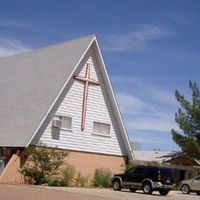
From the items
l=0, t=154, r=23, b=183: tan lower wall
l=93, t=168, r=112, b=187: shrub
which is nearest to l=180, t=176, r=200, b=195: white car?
l=93, t=168, r=112, b=187: shrub

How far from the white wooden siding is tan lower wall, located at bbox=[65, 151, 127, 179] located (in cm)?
37

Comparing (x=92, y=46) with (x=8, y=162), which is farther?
(x=92, y=46)

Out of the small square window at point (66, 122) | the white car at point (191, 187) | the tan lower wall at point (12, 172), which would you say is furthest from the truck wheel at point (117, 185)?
the white car at point (191, 187)

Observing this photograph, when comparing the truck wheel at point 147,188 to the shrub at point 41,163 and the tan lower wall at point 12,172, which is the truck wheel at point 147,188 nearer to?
the shrub at point 41,163

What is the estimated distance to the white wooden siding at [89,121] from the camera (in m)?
37.5

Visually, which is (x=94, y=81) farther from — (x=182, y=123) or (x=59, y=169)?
(x=182, y=123)

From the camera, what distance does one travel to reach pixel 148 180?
33656 mm

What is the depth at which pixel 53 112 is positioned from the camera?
1449 inches

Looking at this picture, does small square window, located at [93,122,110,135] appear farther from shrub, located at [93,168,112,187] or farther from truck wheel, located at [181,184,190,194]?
truck wheel, located at [181,184,190,194]

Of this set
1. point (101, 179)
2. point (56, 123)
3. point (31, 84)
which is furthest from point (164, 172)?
point (31, 84)

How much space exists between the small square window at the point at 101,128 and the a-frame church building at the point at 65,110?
0.24ft

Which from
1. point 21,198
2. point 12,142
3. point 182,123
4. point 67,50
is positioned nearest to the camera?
point 21,198

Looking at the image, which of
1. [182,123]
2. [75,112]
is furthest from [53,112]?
[182,123]

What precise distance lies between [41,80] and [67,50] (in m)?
3.51
